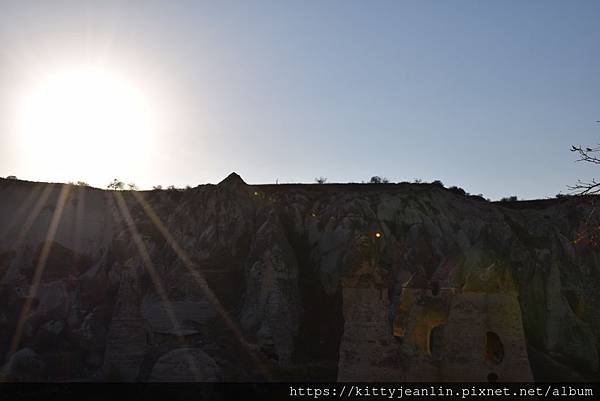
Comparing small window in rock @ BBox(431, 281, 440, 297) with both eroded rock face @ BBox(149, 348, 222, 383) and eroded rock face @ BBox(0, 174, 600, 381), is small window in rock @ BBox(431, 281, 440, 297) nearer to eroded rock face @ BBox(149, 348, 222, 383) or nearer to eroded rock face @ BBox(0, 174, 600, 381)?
eroded rock face @ BBox(0, 174, 600, 381)

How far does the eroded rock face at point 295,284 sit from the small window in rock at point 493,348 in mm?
61

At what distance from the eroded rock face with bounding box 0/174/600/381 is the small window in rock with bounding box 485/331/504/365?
0.20 feet

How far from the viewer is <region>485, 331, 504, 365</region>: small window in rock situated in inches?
661

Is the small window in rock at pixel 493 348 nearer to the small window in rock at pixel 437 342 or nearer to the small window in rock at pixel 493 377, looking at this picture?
the small window in rock at pixel 493 377

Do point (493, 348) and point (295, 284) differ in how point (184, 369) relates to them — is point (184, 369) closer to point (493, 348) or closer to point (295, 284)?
point (493, 348)

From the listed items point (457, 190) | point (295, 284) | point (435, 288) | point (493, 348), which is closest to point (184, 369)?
point (435, 288)

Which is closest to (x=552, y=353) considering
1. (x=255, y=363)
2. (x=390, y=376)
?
(x=255, y=363)

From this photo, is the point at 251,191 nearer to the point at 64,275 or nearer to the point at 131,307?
the point at 64,275

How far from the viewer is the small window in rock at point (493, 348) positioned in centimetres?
1680

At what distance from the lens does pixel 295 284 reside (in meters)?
37.8

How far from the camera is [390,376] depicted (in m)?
16.8

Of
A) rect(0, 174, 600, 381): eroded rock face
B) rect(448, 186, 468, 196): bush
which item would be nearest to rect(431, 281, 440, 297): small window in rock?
rect(0, 174, 600, 381): eroded rock face

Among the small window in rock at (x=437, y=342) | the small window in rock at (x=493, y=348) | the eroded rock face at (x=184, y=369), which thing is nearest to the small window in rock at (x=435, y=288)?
the small window in rock at (x=437, y=342)

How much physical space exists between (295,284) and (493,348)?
2125 centimetres
